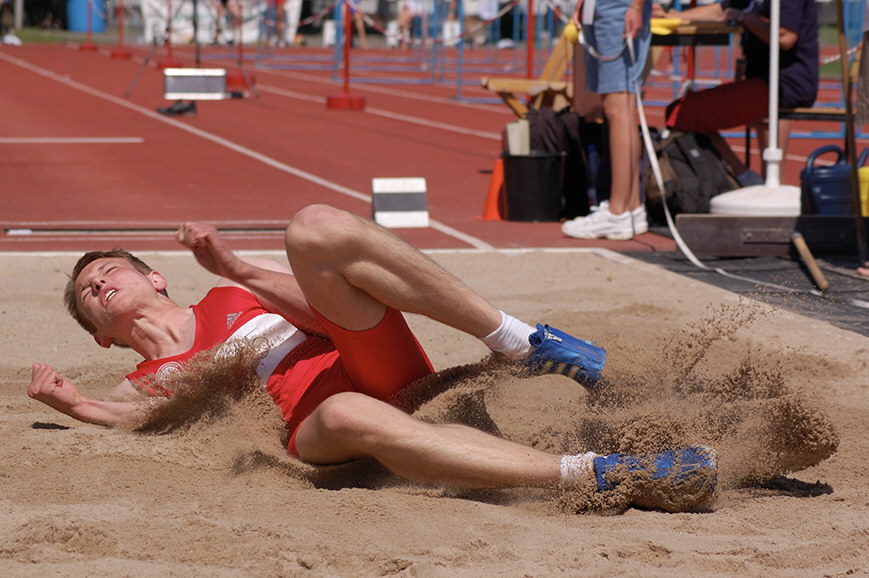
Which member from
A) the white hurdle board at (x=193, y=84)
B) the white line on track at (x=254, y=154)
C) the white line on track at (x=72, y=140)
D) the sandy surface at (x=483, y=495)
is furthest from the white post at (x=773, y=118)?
the white hurdle board at (x=193, y=84)

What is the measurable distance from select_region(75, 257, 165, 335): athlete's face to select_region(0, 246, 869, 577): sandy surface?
1.29 ft

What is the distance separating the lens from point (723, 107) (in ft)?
26.3

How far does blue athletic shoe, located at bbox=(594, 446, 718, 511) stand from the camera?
2979 millimetres

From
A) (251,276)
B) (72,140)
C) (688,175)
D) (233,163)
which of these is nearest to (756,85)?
(688,175)

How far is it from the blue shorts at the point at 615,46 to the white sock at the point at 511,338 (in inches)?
173

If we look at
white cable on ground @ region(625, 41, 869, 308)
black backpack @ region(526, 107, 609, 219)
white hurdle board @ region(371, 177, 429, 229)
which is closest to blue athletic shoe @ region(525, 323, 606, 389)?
white cable on ground @ region(625, 41, 869, 308)

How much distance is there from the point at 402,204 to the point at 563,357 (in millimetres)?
4751

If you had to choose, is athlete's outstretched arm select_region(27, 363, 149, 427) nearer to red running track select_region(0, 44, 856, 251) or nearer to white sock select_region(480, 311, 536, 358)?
white sock select_region(480, 311, 536, 358)

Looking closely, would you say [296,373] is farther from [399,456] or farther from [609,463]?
[609,463]

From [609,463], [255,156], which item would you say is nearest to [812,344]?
[609,463]

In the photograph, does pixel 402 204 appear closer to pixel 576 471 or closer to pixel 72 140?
pixel 576 471

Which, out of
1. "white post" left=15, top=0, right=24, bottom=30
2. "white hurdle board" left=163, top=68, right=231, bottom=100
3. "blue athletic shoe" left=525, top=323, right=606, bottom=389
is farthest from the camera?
"white post" left=15, top=0, right=24, bottom=30

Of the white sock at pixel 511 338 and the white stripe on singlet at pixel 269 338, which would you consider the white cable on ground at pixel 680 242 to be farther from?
the white stripe on singlet at pixel 269 338

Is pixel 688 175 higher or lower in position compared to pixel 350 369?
higher
